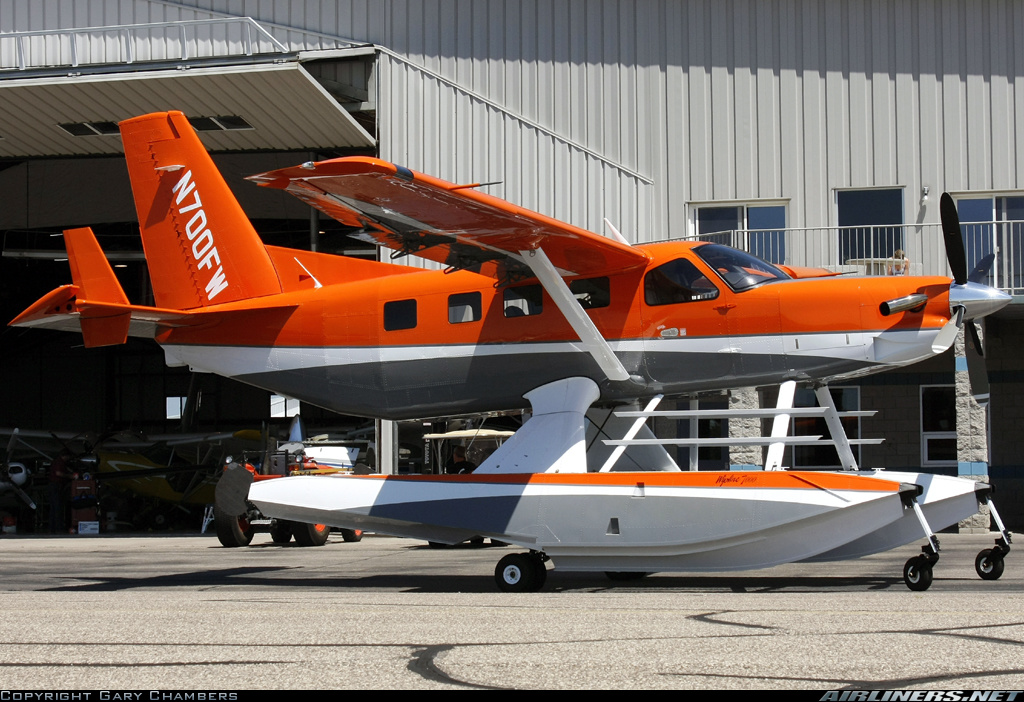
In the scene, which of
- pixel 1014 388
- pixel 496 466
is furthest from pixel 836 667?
pixel 1014 388

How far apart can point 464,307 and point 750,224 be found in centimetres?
1228

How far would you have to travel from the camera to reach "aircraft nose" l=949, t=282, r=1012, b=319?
9.77 m

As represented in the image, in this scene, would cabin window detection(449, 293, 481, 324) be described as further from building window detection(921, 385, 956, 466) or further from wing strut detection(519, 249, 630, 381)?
building window detection(921, 385, 956, 466)

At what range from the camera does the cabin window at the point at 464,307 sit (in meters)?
11.4

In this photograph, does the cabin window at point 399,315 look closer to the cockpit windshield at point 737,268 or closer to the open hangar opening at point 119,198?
the cockpit windshield at point 737,268

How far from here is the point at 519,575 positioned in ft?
32.3

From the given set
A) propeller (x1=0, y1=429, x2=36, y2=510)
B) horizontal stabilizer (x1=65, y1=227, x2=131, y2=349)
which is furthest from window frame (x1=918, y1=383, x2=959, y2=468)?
propeller (x1=0, y1=429, x2=36, y2=510)

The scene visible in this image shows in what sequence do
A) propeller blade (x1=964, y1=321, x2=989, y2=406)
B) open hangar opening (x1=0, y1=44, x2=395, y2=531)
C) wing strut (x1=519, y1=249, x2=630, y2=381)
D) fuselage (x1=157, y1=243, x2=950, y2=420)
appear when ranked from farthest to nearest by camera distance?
open hangar opening (x1=0, y1=44, x2=395, y2=531) < propeller blade (x1=964, y1=321, x2=989, y2=406) < wing strut (x1=519, y1=249, x2=630, y2=381) < fuselage (x1=157, y1=243, x2=950, y2=420)

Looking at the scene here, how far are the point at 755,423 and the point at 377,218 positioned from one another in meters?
10.3

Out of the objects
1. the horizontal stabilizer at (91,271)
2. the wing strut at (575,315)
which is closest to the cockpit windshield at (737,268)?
the wing strut at (575,315)

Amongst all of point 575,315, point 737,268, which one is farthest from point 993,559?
point 575,315

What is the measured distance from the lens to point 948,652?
4852mm

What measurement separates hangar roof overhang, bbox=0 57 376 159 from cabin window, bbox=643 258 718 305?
480 inches

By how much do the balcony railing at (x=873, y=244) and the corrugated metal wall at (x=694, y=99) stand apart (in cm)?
60
